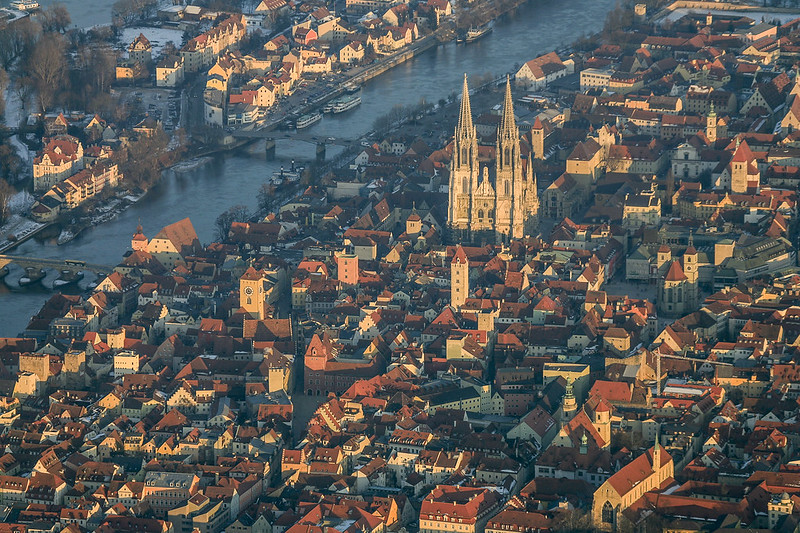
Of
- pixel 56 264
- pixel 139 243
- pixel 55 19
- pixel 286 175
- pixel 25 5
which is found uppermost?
pixel 139 243

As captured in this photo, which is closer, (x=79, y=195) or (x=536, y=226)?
(x=536, y=226)

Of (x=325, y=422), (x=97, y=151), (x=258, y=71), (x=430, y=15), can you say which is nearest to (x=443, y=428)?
(x=325, y=422)

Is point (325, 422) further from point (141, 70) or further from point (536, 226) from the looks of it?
point (141, 70)

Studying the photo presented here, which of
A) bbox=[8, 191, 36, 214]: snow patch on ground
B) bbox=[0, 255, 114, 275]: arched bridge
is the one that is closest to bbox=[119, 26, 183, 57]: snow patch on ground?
bbox=[8, 191, 36, 214]: snow patch on ground

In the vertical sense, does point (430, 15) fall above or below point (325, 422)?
below

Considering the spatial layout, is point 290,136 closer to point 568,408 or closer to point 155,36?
point 155,36

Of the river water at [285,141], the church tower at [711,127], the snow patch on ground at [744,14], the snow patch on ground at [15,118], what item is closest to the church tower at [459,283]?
the river water at [285,141]

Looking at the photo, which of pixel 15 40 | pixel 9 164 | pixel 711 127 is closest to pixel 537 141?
pixel 711 127
